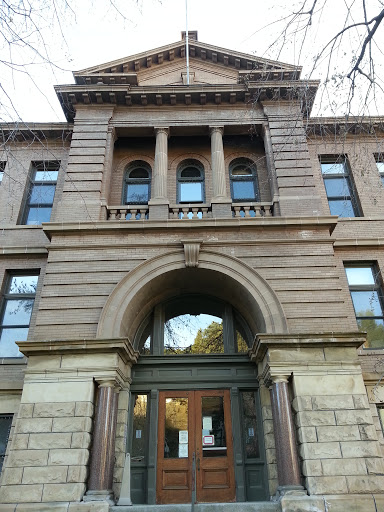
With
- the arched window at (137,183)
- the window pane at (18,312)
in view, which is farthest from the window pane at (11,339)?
the arched window at (137,183)

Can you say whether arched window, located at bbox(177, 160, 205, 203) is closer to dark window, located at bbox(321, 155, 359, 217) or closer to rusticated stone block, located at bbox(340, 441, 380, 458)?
dark window, located at bbox(321, 155, 359, 217)

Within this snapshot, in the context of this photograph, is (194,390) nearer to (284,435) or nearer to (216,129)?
(284,435)

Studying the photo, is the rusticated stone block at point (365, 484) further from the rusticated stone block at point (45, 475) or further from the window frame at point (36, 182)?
the window frame at point (36, 182)

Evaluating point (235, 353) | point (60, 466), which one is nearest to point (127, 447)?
point (60, 466)

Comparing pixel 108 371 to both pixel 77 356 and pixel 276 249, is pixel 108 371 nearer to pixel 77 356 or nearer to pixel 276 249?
pixel 77 356

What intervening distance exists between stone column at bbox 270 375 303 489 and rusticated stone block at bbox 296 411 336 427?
0.90 feet

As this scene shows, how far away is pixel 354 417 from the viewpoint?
28.2 ft

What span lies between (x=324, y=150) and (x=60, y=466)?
12.3 meters

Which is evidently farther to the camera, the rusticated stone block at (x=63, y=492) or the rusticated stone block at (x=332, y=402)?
the rusticated stone block at (x=332, y=402)

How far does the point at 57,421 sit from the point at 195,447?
345cm

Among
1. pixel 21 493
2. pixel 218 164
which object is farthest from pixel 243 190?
pixel 21 493

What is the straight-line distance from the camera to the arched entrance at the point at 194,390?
9.83 metres

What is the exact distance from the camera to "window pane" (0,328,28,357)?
11.4 meters

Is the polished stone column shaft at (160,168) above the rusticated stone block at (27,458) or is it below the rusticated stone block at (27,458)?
above
